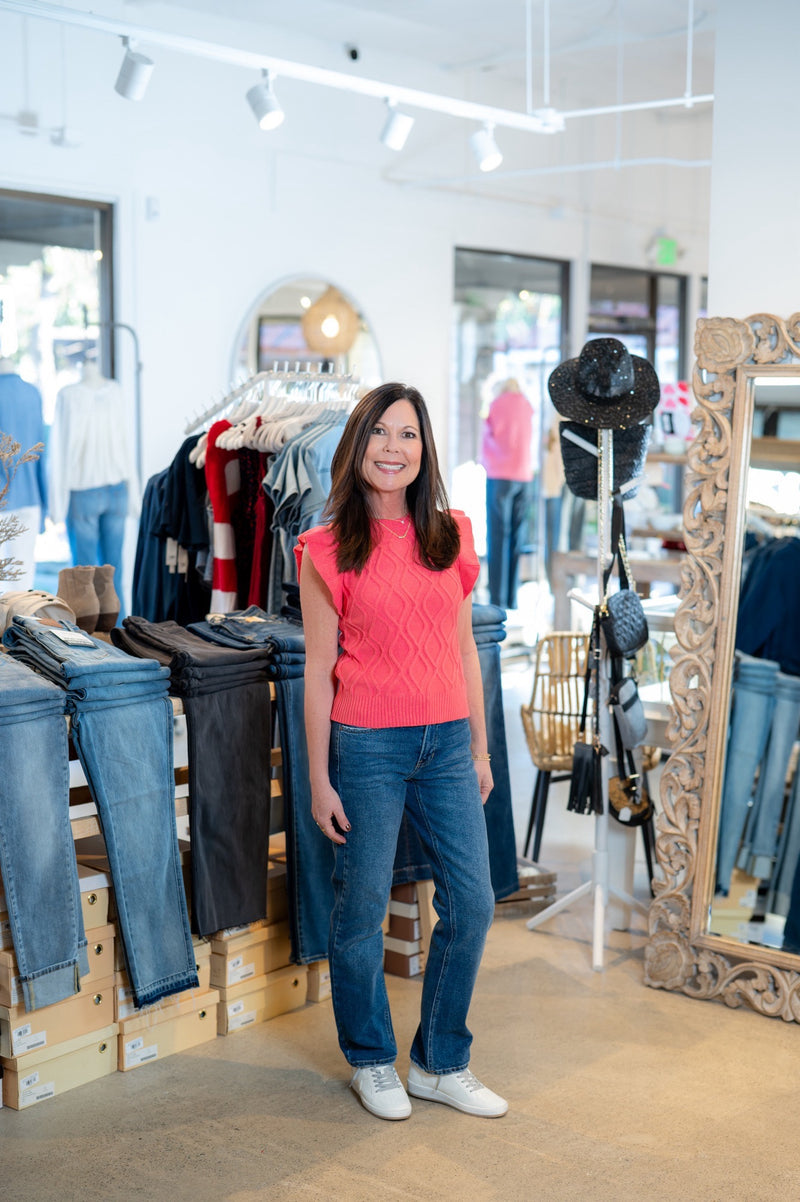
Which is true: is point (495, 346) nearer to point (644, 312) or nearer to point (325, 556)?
point (644, 312)

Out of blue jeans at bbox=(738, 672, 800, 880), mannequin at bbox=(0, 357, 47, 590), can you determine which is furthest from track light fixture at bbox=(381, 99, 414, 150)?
blue jeans at bbox=(738, 672, 800, 880)

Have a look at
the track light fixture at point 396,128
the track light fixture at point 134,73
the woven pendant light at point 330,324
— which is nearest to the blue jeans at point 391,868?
the track light fixture at point 134,73

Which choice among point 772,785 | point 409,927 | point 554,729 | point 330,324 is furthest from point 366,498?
point 330,324

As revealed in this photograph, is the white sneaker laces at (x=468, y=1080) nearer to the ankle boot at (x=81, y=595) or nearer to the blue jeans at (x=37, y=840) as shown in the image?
the blue jeans at (x=37, y=840)

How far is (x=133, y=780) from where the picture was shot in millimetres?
2961

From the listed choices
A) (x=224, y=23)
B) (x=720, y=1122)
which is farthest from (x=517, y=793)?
(x=224, y=23)

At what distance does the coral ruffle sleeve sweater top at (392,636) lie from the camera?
268 cm

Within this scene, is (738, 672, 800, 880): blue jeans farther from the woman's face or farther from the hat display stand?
the woman's face

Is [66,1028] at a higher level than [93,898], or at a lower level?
lower

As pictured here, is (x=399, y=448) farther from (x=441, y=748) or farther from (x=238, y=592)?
(x=238, y=592)

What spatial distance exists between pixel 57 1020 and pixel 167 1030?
33cm

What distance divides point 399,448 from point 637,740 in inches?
57.3

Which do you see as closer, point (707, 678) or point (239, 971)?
point (239, 971)

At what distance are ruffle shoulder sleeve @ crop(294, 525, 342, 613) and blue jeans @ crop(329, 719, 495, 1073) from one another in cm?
29
